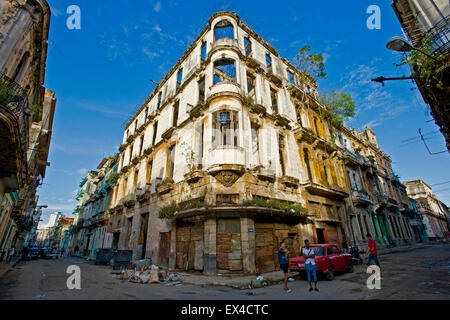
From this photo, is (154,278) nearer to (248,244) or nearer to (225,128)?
(248,244)

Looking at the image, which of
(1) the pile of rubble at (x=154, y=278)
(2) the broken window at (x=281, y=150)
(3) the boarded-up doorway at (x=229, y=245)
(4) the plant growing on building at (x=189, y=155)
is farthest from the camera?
(2) the broken window at (x=281, y=150)

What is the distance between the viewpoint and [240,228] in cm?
1040

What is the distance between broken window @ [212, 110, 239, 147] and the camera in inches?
491

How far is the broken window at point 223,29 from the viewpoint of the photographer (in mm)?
17094

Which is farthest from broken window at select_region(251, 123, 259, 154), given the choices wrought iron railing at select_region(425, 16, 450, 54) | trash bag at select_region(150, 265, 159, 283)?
wrought iron railing at select_region(425, 16, 450, 54)

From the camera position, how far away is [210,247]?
10172mm

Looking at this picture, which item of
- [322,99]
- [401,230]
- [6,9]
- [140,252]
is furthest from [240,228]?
[401,230]

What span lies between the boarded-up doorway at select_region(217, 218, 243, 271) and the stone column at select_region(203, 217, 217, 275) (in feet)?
0.75

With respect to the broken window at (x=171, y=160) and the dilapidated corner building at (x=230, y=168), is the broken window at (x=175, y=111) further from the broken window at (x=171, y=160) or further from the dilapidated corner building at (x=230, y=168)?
the broken window at (x=171, y=160)

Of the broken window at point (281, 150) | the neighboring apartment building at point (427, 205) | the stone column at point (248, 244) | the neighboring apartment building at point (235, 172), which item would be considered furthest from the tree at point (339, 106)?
the neighboring apartment building at point (427, 205)

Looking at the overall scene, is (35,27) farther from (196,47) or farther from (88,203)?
(88,203)

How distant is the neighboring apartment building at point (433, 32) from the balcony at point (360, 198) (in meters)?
10.0

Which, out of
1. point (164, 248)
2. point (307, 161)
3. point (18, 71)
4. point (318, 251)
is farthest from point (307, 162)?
point (18, 71)

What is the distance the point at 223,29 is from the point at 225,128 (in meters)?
10.5
